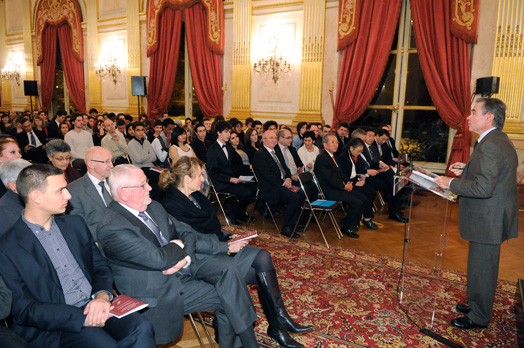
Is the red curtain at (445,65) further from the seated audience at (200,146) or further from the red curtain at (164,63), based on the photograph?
the red curtain at (164,63)

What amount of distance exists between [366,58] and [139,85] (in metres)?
6.38

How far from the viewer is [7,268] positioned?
187 centimetres

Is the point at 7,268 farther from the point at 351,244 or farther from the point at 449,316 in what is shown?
the point at 351,244

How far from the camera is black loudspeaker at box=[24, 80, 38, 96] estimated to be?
1420 centimetres

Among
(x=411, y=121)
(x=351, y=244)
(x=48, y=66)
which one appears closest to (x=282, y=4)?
(x=411, y=121)

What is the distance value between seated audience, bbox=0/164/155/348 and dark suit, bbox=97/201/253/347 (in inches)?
4.4

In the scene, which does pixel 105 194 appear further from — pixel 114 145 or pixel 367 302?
pixel 114 145

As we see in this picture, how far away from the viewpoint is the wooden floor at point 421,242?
4.43 m

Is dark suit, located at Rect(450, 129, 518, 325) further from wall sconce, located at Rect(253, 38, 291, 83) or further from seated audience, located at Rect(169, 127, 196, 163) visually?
wall sconce, located at Rect(253, 38, 291, 83)

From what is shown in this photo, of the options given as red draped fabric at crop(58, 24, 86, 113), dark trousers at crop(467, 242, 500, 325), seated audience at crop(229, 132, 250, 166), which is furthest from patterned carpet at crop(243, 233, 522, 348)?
red draped fabric at crop(58, 24, 86, 113)

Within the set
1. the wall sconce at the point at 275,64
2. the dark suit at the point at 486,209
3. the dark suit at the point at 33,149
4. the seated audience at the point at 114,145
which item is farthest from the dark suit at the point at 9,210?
the wall sconce at the point at 275,64

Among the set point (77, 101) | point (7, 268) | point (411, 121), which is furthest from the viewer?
point (77, 101)

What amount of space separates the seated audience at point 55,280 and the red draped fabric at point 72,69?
1262cm

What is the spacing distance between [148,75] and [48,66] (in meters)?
5.15
